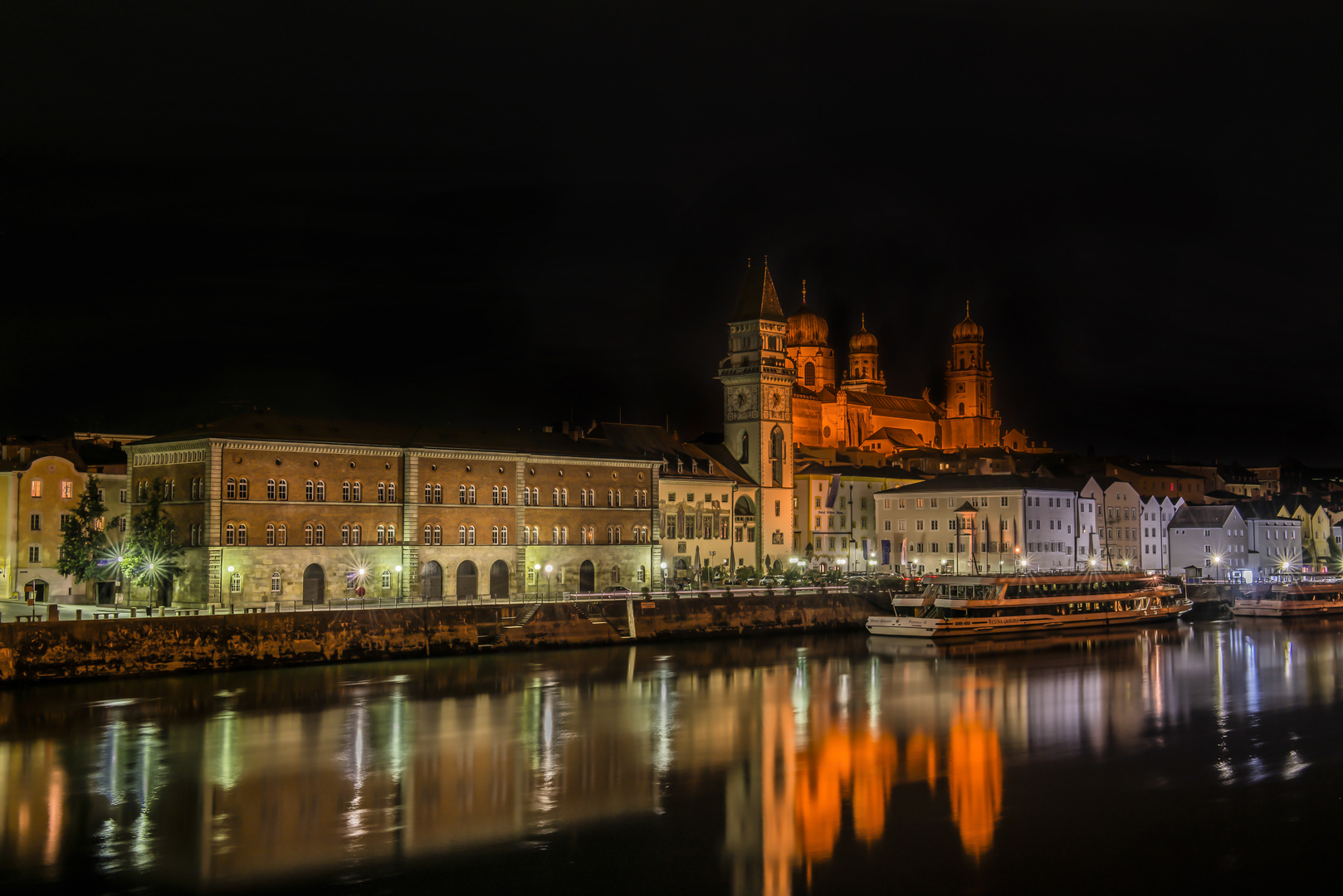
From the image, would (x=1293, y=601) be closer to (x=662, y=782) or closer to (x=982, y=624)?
(x=982, y=624)

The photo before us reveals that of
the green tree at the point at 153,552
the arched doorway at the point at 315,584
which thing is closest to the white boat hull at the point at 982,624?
the arched doorway at the point at 315,584

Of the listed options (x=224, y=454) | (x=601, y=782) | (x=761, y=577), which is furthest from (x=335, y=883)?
(x=761, y=577)

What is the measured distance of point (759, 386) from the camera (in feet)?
329

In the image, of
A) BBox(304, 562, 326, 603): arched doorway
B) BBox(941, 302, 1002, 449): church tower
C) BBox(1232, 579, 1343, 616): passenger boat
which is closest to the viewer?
BBox(304, 562, 326, 603): arched doorway

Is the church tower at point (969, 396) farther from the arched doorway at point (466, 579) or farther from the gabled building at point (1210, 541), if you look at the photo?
the arched doorway at point (466, 579)

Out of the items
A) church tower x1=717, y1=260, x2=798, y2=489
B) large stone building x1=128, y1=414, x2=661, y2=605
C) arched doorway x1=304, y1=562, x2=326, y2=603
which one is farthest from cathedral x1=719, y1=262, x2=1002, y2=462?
arched doorway x1=304, y1=562, x2=326, y2=603

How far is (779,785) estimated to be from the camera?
3681 cm

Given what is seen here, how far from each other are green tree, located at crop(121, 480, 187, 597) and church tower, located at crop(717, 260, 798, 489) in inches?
1827

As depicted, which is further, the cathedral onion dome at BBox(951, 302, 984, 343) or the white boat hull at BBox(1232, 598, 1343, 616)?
the cathedral onion dome at BBox(951, 302, 984, 343)

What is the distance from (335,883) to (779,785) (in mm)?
13788

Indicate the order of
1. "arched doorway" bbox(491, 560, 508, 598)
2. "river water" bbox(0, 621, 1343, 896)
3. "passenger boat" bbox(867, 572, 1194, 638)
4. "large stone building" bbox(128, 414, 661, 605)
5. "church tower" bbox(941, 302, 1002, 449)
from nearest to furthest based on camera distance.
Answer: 1. "river water" bbox(0, 621, 1343, 896)
2. "large stone building" bbox(128, 414, 661, 605)
3. "arched doorway" bbox(491, 560, 508, 598)
4. "passenger boat" bbox(867, 572, 1194, 638)
5. "church tower" bbox(941, 302, 1002, 449)

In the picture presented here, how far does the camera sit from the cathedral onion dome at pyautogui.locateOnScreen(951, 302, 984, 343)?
16625 cm

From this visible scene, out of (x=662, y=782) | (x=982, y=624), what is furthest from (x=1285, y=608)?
(x=662, y=782)

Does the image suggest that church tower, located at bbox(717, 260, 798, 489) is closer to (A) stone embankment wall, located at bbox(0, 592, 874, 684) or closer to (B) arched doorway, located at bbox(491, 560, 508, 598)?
(A) stone embankment wall, located at bbox(0, 592, 874, 684)
